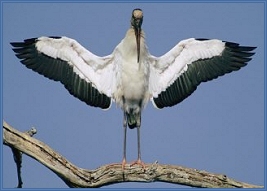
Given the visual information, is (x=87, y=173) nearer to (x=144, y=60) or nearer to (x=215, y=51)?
(x=144, y=60)

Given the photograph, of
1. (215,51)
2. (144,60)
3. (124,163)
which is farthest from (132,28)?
(124,163)

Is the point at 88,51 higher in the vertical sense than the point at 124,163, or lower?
higher

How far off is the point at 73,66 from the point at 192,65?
2204mm

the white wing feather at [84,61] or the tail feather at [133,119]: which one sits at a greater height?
the white wing feather at [84,61]

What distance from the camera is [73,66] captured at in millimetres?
12883

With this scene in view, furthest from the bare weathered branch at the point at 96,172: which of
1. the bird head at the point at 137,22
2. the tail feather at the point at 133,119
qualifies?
the bird head at the point at 137,22

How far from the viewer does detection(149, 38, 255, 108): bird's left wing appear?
42.3ft

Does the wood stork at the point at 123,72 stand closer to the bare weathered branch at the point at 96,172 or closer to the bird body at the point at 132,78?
the bird body at the point at 132,78

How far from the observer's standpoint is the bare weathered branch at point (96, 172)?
1119 centimetres

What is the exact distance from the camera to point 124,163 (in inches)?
464

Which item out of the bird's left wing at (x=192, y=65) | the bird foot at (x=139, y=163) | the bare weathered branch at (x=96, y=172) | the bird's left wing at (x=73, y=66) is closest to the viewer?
the bare weathered branch at (x=96, y=172)

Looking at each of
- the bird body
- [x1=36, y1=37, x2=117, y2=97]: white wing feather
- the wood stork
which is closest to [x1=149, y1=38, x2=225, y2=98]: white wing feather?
the wood stork

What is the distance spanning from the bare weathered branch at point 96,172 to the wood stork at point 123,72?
4.12 ft

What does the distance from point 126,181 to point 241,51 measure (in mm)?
3430
